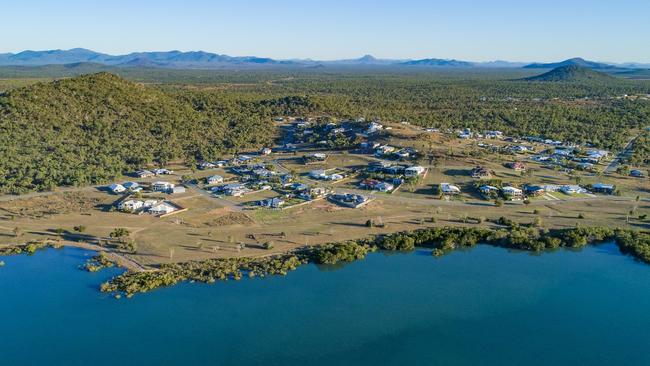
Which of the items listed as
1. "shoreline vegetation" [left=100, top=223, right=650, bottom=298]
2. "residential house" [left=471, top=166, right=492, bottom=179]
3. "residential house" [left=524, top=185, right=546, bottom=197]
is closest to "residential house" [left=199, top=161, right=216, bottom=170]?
"shoreline vegetation" [left=100, top=223, right=650, bottom=298]

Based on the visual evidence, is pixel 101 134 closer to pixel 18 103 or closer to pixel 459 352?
pixel 18 103

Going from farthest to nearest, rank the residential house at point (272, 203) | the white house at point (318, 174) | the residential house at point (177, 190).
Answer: the white house at point (318, 174) < the residential house at point (177, 190) < the residential house at point (272, 203)

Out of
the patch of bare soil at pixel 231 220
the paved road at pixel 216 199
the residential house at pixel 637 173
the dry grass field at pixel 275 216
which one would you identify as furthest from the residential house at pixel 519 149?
the patch of bare soil at pixel 231 220

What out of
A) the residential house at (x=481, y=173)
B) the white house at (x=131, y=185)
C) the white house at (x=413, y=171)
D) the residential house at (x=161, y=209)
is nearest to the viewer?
the residential house at (x=161, y=209)

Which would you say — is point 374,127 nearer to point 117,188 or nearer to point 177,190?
point 177,190

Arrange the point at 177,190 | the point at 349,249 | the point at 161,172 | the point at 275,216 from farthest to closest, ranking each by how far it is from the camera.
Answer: the point at 161,172 → the point at 177,190 → the point at 275,216 → the point at 349,249

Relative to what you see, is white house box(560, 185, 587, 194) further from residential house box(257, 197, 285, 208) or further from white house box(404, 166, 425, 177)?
residential house box(257, 197, 285, 208)

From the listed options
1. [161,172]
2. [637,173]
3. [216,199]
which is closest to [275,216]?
[216,199]

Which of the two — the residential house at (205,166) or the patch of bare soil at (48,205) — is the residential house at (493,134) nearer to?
the residential house at (205,166)
